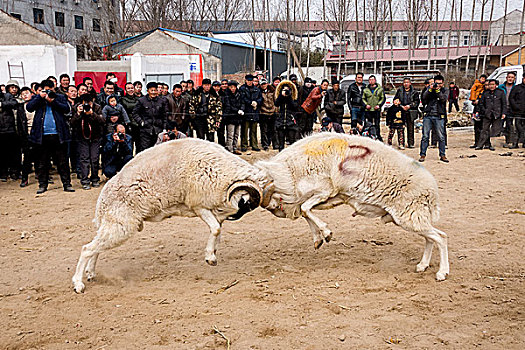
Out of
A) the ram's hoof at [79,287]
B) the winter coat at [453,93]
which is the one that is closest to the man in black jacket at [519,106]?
the winter coat at [453,93]

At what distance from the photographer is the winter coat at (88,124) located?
10.6 meters

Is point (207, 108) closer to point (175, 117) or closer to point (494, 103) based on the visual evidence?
point (175, 117)

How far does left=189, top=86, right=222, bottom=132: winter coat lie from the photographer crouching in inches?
136

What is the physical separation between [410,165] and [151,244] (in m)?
4.07

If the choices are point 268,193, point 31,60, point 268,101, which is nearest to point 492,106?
point 268,101

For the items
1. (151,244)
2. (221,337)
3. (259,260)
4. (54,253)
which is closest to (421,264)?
(259,260)

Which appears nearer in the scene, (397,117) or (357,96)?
(357,96)

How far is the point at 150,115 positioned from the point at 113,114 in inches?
34.9

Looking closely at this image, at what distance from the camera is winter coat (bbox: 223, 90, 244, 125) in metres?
14.6

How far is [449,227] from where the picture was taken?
764 centimetres

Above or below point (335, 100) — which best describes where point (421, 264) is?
below

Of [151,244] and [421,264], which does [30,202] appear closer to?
[151,244]

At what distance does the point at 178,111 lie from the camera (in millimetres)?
12586

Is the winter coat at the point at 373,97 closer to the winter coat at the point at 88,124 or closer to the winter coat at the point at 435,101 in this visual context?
the winter coat at the point at 435,101
